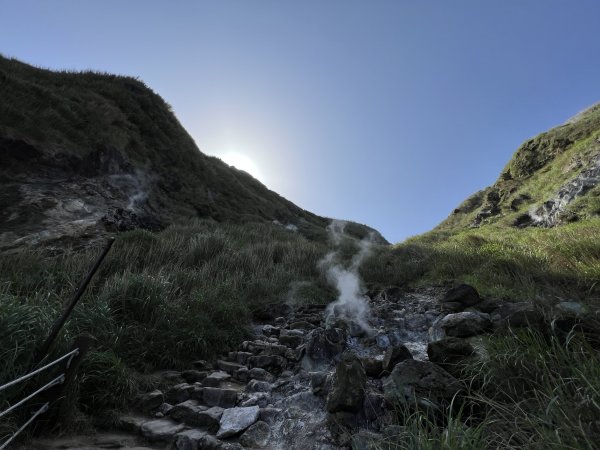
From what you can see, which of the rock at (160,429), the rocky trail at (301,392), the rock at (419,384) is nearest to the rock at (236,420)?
the rocky trail at (301,392)

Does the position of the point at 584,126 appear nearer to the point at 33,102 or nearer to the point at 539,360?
the point at 539,360

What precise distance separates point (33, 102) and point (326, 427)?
14.6 meters

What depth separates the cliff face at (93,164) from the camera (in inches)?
357

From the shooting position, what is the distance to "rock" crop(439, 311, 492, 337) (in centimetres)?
402

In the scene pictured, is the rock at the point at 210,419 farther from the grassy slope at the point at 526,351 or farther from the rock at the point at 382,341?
the rock at the point at 382,341

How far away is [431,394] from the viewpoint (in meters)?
2.65

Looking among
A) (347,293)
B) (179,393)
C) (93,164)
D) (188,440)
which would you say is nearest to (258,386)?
(179,393)

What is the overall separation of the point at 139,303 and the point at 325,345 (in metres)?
2.59

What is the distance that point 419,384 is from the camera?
2.79 meters

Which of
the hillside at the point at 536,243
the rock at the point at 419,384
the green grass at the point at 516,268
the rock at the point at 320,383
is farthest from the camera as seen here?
the hillside at the point at 536,243

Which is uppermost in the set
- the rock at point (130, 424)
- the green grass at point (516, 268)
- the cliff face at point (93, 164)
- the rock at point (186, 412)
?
the cliff face at point (93, 164)

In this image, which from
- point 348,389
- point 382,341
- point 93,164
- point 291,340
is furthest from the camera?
point 93,164

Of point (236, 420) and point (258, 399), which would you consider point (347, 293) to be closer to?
point (258, 399)

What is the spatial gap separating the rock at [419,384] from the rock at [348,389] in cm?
24
